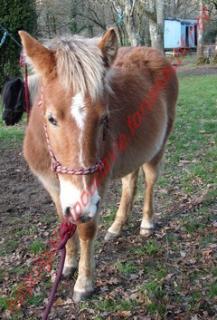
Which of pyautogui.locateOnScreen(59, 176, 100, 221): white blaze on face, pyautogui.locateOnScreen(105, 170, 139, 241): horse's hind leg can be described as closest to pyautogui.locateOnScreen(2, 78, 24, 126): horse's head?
pyautogui.locateOnScreen(105, 170, 139, 241): horse's hind leg

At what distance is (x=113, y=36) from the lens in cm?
294

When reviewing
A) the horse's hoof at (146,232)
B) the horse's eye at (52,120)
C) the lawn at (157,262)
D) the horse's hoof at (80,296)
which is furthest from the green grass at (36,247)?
the horse's eye at (52,120)

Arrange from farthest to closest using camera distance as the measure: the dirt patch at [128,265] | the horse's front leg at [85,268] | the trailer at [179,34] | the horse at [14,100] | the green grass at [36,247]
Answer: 1. the trailer at [179,34]
2. the horse at [14,100]
3. the green grass at [36,247]
4. the horse's front leg at [85,268]
5. the dirt patch at [128,265]

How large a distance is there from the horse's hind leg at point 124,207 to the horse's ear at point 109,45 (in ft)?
6.90

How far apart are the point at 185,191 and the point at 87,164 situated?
3.31 meters

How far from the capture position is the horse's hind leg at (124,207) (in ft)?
15.4

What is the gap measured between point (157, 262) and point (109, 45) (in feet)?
7.09

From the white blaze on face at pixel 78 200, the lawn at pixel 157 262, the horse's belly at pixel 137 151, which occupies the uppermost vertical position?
the white blaze on face at pixel 78 200

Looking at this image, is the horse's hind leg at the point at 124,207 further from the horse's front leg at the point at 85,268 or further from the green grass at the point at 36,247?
the horse's front leg at the point at 85,268

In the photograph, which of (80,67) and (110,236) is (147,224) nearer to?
(110,236)

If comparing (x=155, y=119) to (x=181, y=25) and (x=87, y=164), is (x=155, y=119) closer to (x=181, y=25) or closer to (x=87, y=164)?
(x=87, y=164)

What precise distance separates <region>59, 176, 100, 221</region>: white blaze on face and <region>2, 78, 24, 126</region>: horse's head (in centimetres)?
255

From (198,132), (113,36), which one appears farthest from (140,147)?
(198,132)

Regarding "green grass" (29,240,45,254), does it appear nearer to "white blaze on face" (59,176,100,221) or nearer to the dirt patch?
the dirt patch
